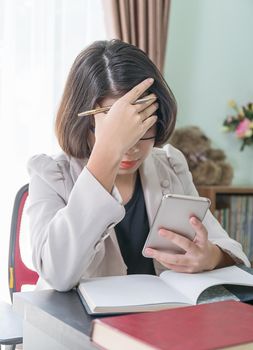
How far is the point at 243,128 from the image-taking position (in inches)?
114

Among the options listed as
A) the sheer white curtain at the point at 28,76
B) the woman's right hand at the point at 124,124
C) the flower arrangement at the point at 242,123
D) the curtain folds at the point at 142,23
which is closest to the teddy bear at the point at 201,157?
the flower arrangement at the point at 242,123

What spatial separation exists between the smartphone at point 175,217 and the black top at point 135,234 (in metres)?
0.20

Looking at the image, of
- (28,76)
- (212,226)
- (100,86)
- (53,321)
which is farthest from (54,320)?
(28,76)

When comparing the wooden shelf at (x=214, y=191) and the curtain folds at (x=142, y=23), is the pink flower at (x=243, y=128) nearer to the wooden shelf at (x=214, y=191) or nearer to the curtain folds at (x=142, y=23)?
the wooden shelf at (x=214, y=191)

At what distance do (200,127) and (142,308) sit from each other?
7.20 ft

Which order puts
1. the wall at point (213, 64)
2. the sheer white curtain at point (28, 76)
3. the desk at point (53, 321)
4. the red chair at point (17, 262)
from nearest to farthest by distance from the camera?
the desk at point (53, 321) < the red chair at point (17, 262) < the sheer white curtain at point (28, 76) < the wall at point (213, 64)

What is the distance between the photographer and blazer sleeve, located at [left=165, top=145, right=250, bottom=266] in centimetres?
117

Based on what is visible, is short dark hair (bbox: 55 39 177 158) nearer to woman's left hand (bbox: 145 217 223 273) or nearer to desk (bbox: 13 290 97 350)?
woman's left hand (bbox: 145 217 223 273)

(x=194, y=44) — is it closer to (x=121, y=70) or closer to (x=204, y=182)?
(x=204, y=182)

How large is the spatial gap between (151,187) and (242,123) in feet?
5.62

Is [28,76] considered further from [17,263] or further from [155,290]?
[155,290]

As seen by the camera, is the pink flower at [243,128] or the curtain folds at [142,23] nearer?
the curtain folds at [142,23]

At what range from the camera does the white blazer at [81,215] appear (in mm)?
947

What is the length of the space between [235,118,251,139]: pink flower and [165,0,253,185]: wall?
3.2 inches
